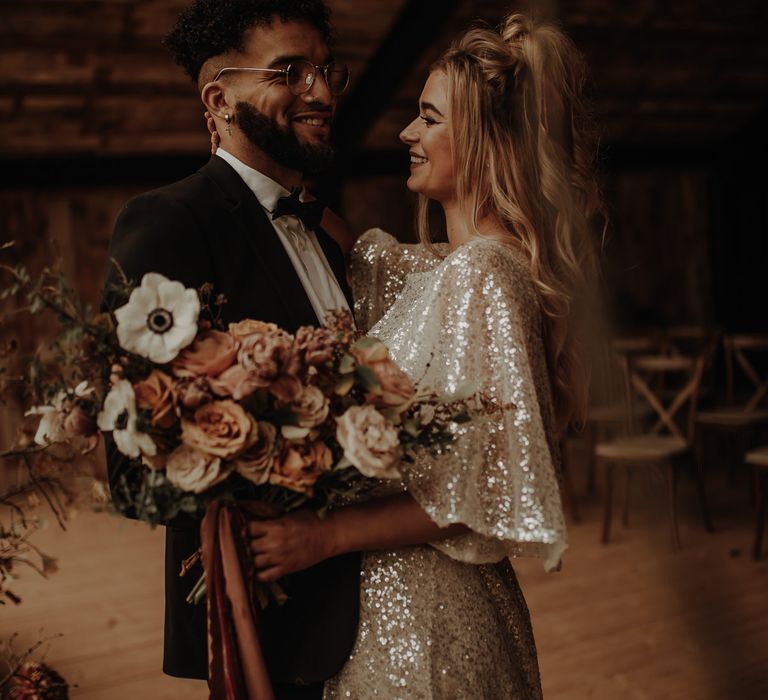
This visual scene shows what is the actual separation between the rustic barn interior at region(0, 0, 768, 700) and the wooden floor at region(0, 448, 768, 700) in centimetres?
1

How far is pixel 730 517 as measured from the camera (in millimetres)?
5387

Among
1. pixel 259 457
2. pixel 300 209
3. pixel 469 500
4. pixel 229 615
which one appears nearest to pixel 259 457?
pixel 259 457

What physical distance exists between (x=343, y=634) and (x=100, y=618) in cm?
324

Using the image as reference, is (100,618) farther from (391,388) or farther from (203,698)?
(391,388)

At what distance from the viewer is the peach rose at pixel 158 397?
1.02m

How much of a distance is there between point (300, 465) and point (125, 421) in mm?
213

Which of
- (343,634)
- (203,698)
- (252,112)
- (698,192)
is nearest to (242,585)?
Answer: (343,634)

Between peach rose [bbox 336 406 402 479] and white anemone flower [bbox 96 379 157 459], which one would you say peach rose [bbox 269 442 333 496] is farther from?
white anemone flower [bbox 96 379 157 459]

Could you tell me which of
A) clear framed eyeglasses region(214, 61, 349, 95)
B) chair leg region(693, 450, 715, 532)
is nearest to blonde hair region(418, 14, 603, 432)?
clear framed eyeglasses region(214, 61, 349, 95)

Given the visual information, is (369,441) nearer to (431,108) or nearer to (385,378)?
(385,378)

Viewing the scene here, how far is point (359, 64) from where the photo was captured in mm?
6512

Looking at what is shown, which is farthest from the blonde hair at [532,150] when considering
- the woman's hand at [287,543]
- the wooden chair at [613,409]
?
the wooden chair at [613,409]

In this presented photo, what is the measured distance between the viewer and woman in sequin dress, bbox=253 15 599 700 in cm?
130

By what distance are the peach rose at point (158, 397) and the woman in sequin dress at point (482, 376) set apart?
0.76ft
